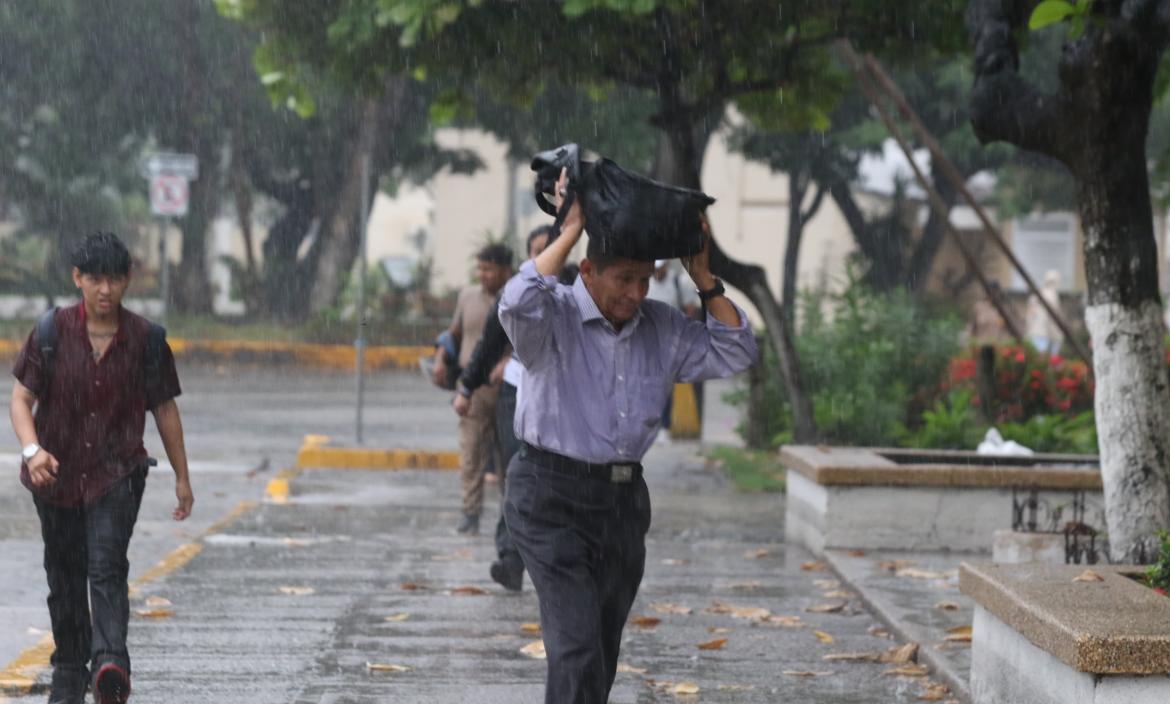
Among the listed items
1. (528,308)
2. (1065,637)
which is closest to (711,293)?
(528,308)

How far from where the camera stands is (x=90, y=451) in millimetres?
6535

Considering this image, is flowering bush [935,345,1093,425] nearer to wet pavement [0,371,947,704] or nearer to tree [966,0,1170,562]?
wet pavement [0,371,947,704]

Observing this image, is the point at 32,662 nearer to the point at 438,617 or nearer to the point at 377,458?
the point at 438,617

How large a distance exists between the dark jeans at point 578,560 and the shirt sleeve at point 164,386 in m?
1.69

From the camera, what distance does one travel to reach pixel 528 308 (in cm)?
523

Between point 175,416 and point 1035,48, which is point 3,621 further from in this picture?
point 1035,48

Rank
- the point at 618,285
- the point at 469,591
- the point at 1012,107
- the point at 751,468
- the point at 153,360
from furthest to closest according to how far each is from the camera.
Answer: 1. the point at 751,468
2. the point at 469,591
3. the point at 1012,107
4. the point at 153,360
5. the point at 618,285

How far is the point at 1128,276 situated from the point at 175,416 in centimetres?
399

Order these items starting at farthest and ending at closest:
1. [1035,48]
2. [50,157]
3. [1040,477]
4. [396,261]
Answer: [396,261] → [50,157] → [1035,48] → [1040,477]

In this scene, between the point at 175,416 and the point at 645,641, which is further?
the point at 645,641

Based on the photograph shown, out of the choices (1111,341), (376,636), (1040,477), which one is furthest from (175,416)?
(1040,477)

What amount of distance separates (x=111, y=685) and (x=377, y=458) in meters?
9.89

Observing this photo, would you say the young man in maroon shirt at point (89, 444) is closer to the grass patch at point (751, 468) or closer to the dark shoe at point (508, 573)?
the dark shoe at point (508, 573)

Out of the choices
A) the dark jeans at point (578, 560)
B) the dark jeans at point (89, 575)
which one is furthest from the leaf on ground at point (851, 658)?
the dark jeans at point (89, 575)
